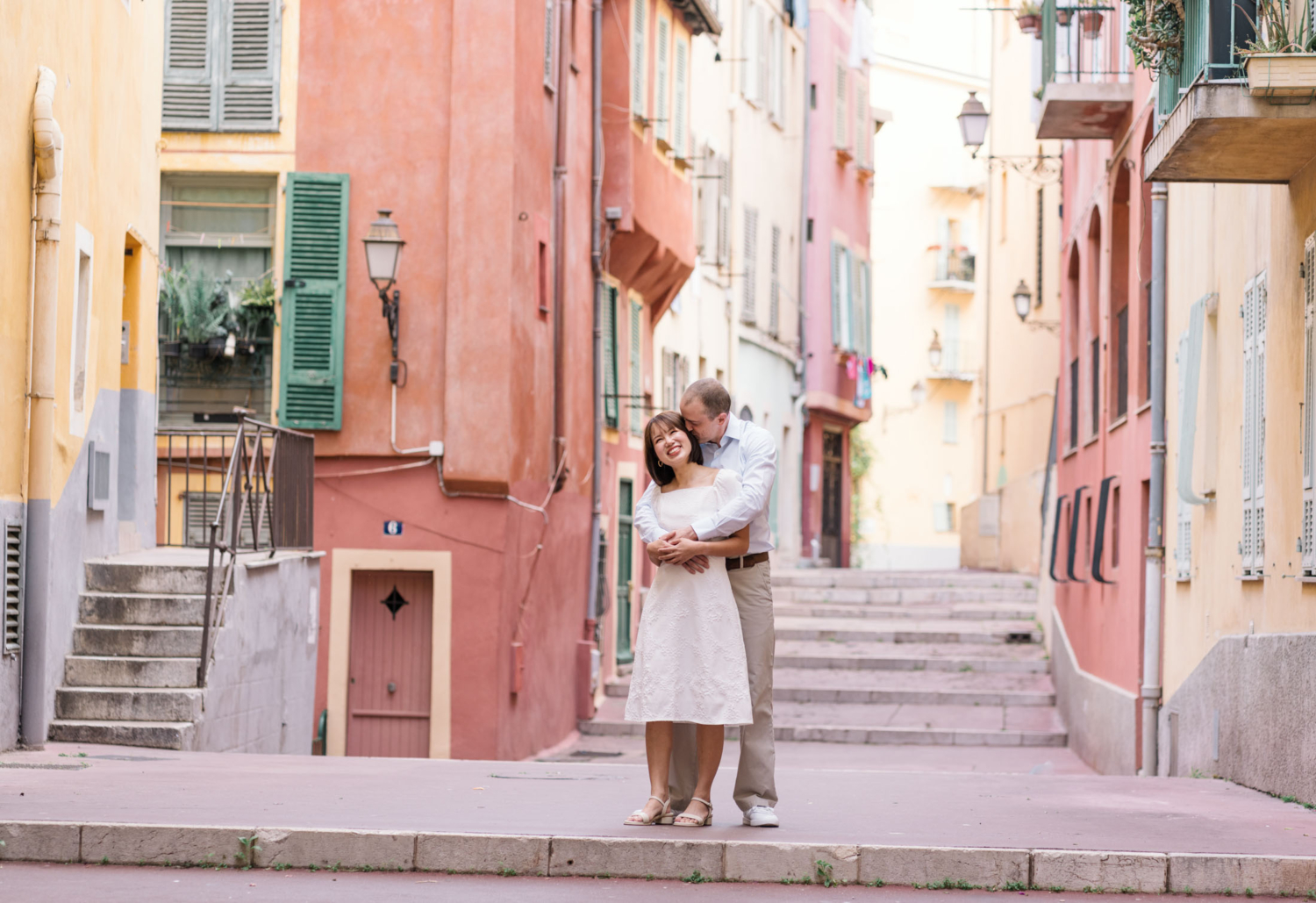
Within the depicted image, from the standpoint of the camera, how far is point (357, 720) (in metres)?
18.8

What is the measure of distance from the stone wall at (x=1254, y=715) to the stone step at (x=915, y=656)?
8.61m

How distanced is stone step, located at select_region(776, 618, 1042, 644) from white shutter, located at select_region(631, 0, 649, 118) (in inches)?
270

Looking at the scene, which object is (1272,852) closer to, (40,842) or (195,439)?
(40,842)

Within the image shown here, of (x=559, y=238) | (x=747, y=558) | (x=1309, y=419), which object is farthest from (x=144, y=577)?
(x=559, y=238)

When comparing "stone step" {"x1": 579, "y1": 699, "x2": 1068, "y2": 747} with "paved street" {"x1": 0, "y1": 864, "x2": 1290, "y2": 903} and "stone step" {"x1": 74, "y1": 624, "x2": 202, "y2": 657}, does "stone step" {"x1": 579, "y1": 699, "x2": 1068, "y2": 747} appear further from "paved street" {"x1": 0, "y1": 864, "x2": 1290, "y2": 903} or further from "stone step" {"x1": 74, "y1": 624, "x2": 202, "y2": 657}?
"paved street" {"x1": 0, "y1": 864, "x2": 1290, "y2": 903}

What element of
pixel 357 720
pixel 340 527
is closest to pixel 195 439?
pixel 340 527

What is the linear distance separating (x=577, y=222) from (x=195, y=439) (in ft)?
16.9

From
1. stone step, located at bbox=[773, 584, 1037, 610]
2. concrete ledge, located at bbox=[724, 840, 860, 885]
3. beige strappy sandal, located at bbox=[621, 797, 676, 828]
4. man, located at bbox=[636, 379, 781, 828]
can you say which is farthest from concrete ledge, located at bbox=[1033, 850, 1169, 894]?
stone step, located at bbox=[773, 584, 1037, 610]

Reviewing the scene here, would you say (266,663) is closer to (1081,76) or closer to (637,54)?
(1081,76)

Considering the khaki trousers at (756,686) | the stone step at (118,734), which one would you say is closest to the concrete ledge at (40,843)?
the khaki trousers at (756,686)

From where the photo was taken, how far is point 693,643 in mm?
7680

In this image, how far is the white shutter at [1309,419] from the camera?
1004cm

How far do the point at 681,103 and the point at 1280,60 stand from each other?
17856 millimetres

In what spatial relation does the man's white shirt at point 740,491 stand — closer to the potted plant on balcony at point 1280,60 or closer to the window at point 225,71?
the potted plant on balcony at point 1280,60
